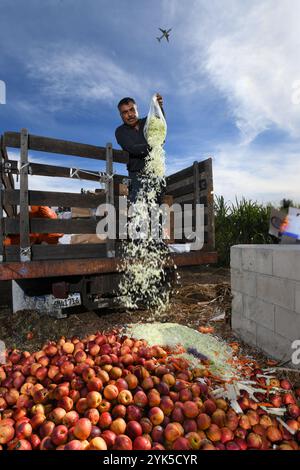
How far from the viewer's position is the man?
5.37 metres

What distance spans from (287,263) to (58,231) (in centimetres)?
285

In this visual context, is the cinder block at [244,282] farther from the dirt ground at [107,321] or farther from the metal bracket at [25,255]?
the metal bracket at [25,255]

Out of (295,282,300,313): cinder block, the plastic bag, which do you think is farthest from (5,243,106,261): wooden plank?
(295,282,300,313): cinder block

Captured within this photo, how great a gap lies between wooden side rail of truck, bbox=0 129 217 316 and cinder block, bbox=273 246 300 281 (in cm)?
212

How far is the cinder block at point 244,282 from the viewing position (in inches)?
166

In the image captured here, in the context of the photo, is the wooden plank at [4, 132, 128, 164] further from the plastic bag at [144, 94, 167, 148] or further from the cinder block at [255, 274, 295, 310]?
the cinder block at [255, 274, 295, 310]

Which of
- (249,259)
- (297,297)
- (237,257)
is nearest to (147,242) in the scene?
(237,257)

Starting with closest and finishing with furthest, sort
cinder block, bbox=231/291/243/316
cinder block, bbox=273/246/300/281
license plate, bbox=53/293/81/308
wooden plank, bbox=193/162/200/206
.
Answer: cinder block, bbox=273/246/300/281 < cinder block, bbox=231/291/243/316 < license plate, bbox=53/293/81/308 < wooden plank, bbox=193/162/200/206

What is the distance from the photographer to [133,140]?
545 cm

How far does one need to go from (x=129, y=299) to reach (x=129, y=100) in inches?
123

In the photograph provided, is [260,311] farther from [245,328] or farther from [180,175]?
[180,175]

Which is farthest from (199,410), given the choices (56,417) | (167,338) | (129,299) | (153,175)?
(153,175)

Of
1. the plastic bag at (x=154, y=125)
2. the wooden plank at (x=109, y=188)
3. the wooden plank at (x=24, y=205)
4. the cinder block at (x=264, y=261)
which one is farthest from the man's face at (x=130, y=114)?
the cinder block at (x=264, y=261)

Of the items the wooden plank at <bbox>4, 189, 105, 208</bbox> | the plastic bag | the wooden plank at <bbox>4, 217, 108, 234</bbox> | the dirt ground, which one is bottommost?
the dirt ground
